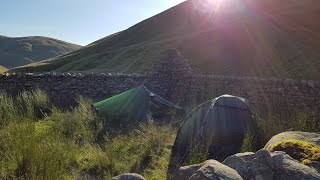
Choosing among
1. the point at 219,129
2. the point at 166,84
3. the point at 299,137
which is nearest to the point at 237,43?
the point at 166,84

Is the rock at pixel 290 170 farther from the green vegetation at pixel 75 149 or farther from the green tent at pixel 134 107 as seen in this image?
the green tent at pixel 134 107

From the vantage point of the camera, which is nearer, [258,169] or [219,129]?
[258,169]

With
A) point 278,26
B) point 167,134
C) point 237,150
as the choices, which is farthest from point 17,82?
point 278,26

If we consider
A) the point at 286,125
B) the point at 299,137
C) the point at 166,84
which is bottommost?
the point at 166,84

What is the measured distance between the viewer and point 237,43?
163 ft

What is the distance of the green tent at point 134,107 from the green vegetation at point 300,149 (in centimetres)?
817

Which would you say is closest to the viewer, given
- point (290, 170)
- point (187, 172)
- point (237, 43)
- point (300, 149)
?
point (290, 170)

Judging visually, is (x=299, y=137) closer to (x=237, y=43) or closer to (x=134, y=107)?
(x=134, y=107)

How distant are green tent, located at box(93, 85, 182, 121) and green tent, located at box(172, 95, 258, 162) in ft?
12.8

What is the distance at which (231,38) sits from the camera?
52.5 metres

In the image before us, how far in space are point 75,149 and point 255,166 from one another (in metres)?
5.42

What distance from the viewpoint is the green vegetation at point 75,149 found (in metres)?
6.82

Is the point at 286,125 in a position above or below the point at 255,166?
below

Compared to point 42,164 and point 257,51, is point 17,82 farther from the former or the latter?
point 257,51
